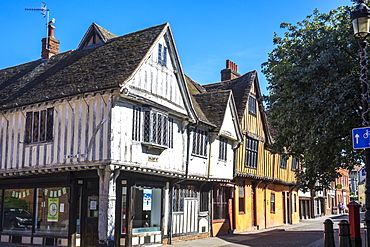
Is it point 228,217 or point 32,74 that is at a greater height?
point 32,74

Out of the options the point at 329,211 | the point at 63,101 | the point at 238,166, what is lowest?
the point at 329,211

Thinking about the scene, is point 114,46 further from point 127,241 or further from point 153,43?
point 127,241

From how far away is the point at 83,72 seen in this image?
15180 mm

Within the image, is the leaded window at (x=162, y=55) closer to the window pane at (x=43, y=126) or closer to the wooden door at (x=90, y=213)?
the window pane at (x=43, y=126)

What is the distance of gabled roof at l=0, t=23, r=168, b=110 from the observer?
551 inches

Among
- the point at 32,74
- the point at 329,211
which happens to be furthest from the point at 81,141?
the point at 329,211

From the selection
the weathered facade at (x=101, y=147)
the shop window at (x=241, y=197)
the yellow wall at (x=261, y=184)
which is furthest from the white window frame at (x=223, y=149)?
the shop window at (x=241, y=197)

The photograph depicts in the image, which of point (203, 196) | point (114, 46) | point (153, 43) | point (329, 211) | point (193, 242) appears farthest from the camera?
point (329, 211)

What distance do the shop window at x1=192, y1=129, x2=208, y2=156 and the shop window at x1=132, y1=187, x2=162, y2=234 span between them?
282 centimetres

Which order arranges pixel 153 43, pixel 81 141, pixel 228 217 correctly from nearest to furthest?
pixel 81 141
pixel 153 43
pixel 228 217

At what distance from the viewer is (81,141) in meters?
13.6

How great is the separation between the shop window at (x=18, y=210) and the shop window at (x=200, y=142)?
6.94 meters

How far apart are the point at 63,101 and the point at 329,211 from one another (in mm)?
45105

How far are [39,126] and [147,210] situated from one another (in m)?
5.03
